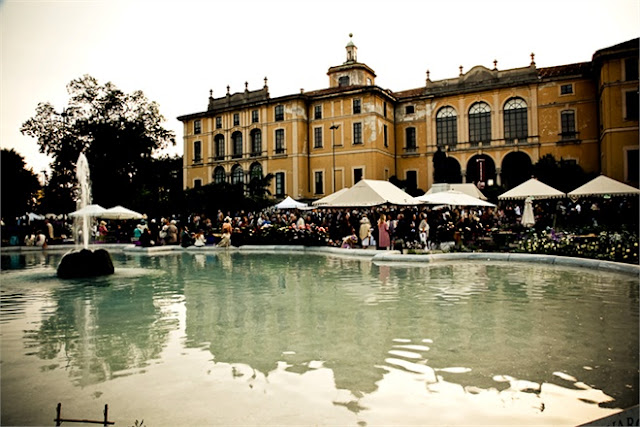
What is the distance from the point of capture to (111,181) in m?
39.3

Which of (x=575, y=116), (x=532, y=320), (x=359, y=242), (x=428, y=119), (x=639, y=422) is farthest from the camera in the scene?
(x=428, y=119)

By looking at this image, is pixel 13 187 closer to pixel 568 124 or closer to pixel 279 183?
pixel 279 183

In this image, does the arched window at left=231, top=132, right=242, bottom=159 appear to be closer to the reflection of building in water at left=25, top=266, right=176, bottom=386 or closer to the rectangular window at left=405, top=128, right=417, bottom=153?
the rectangular window at left=405, top=128, right=417, bottom=153

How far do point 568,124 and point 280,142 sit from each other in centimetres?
2451

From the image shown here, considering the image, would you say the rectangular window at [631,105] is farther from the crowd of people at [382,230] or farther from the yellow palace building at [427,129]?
the crowd of people at [382,230]

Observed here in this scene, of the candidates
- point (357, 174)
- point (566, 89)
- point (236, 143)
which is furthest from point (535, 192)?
point (236, 143)

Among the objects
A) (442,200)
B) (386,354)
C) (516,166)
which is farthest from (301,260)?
(516,166)

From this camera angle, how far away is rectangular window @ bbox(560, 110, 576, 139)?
35.1m

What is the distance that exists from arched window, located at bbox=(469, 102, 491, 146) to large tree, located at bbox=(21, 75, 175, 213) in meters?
28.9

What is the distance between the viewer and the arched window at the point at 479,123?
38.2 meters

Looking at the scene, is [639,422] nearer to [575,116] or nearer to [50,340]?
[50,340]

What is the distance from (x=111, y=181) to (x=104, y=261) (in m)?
30.8

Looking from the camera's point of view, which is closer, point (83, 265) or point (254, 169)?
point (83, 265)

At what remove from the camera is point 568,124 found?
1391 inches
